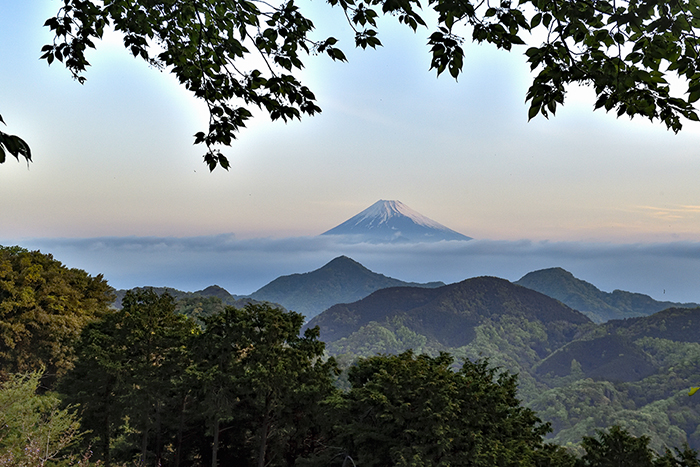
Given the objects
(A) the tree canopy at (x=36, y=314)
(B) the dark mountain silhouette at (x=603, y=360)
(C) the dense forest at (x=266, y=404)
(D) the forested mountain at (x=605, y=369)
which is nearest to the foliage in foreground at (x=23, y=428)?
(C) the dense forest at (x=266, y=404)

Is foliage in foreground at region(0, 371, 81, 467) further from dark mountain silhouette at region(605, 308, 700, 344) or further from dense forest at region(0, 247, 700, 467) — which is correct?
dark mountain silhouette at region(605, 308, 700, 344)

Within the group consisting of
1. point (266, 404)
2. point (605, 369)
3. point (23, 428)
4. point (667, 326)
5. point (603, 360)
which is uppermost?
point (23, 428)

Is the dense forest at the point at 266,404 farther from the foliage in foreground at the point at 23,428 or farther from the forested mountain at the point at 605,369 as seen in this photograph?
the forested mountain at the point at 605,369

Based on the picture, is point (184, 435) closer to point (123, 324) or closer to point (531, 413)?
point (123, 324)

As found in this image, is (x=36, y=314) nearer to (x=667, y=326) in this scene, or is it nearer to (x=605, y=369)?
(x=605, y=369)

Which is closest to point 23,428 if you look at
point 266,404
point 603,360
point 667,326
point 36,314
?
point 266,404

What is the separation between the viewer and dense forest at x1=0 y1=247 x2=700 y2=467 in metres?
13.9

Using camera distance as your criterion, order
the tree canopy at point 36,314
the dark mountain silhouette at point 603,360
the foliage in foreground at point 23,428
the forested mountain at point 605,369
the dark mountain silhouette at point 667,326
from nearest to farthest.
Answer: the foliage in foreground at point 23,428, the tree canopy at point 36,314, the forested mountain at point 605,369, the dark mountain silhouette at point 603,360, the dark mountain silhouette at point 667,326

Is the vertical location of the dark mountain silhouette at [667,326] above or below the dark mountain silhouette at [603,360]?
above

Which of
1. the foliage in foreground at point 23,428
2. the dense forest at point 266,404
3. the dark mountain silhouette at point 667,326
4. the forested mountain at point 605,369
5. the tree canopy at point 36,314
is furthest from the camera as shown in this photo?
the dark mountain silhouette at point 667,326

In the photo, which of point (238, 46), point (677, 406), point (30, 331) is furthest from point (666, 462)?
point (677, 406)

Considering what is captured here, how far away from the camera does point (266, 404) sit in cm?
1655

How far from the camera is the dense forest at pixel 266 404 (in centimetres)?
1388

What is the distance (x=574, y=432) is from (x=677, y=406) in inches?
1159
